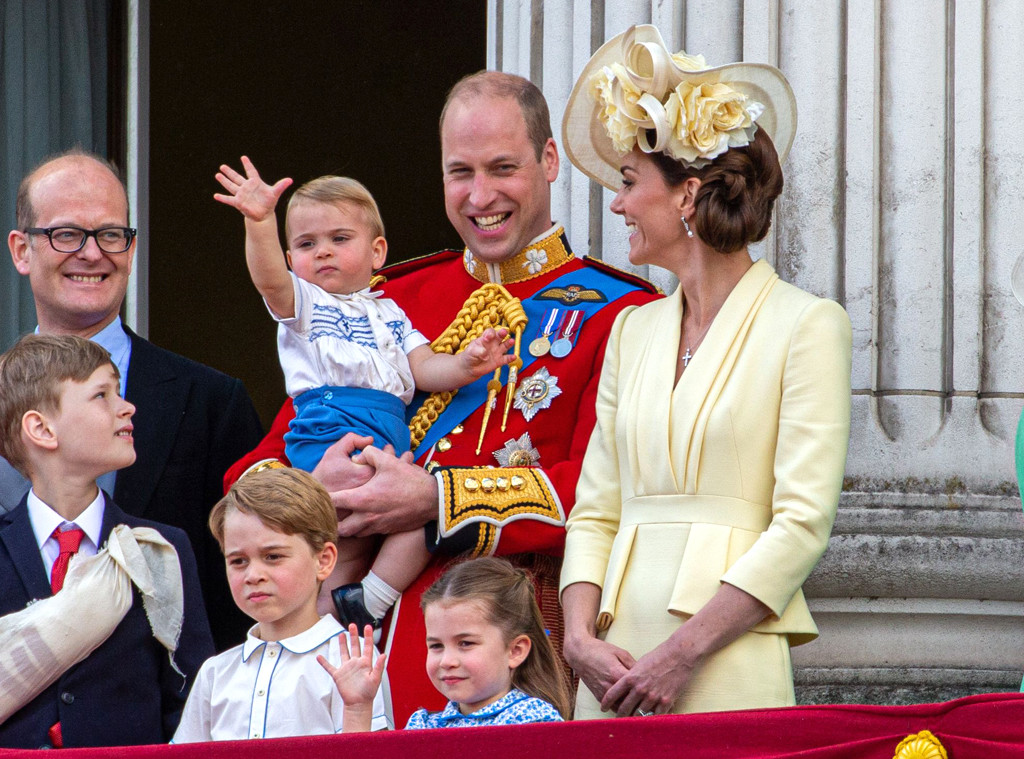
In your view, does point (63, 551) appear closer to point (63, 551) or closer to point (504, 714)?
point (63, 551)

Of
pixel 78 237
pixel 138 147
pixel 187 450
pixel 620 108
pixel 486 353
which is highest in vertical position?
pixel 138 147

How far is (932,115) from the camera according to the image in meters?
4.02

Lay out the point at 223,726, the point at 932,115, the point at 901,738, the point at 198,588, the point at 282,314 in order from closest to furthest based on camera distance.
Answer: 1. the point at 901,738
2. the point at 223,726
3. the point at 198,588
4. the point at 282,314
5. the point at 932,115

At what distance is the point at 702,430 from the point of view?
308 centimetres

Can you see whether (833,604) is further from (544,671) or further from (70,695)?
(70,695)

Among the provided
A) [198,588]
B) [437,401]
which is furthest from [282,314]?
[198,588]

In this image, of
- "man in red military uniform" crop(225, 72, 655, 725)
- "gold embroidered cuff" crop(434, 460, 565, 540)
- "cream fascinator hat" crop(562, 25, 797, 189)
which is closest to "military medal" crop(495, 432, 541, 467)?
"man in red military uniform" crop(225, 72, 655, 725)

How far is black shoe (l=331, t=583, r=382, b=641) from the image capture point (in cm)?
339

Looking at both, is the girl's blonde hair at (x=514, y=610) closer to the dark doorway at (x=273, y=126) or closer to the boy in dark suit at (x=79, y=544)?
the boy in dark suit at (x=79, y=544)

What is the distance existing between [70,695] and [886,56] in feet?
7.49

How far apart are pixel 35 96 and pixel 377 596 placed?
9.86 feet

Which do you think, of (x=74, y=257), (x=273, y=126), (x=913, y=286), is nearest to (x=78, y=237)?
(x=74, y=257)

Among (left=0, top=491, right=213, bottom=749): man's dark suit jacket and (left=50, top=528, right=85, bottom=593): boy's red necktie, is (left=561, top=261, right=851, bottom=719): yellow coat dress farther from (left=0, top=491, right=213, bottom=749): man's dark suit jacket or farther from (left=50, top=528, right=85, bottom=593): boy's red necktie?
(left=50, top=528, right=85, bottom=593): boy's red necktie

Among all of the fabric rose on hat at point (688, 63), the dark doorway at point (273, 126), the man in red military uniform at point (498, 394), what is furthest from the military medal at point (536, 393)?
the dark doorway at point (273, 126)
